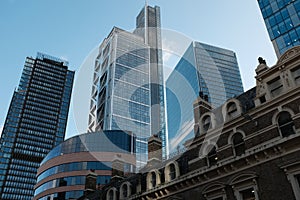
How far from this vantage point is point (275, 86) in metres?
19.6

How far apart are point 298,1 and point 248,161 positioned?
211 ft

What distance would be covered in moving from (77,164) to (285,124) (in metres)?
61.5

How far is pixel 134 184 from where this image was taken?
1090 inches

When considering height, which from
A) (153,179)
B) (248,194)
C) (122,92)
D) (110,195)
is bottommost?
(248,194)

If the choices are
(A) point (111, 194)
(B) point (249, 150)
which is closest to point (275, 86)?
(B) point (249, 150)

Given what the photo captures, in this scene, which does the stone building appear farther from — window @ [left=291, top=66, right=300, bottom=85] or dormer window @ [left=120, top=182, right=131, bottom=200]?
dormer window @ [left=120, top=182, right=131, bottom=200]

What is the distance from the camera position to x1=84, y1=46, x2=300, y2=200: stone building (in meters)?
16.6

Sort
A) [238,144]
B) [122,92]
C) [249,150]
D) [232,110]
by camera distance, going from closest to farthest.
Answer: [249,150]
[238,144]
[232,110]
[122,92]

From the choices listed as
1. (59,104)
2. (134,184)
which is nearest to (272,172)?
(134,184)

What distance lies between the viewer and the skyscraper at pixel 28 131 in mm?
161250

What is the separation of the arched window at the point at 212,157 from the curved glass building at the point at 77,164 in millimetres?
47336

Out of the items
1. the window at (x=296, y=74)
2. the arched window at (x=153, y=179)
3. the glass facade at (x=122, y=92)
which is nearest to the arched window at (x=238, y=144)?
the window at (x=296, y=74)

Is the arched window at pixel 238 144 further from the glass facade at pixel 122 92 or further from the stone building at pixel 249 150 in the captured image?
the glass facade at pixel 122 92

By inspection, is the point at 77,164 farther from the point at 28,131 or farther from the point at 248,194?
the point at 28,131
